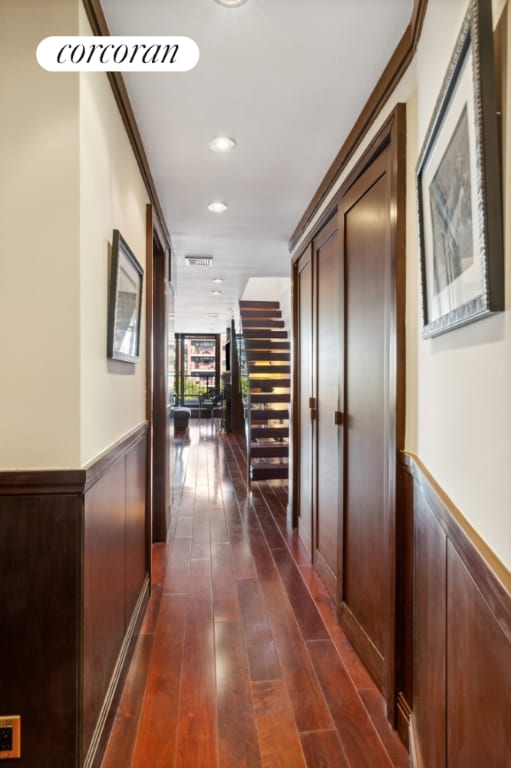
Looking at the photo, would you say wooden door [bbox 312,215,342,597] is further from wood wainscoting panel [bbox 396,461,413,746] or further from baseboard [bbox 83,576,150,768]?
baseboard [bbox 83,576,150,768]

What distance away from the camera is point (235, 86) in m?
1.81

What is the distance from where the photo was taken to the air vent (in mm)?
4508

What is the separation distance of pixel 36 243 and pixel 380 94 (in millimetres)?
1460

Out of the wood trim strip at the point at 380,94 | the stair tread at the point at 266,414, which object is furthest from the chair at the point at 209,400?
the wood trim strip at the point at 380,94

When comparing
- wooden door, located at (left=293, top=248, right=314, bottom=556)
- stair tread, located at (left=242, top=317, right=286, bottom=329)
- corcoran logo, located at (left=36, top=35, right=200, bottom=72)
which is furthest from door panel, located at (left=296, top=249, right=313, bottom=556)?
stair tread, located at (left=242, top=317, right=286, bottom=329)

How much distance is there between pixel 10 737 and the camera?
1.25 metres

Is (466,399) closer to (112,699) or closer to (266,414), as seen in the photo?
(112,699)

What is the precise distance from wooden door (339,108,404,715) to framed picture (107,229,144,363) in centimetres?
106

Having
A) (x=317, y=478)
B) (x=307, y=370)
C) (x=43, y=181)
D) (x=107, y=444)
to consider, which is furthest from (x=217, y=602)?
(x=43, y=181)

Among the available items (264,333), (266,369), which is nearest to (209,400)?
(264,333)

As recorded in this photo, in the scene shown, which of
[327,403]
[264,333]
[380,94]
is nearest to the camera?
[380,94]

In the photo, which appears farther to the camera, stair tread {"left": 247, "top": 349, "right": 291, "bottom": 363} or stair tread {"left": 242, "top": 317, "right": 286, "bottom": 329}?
stair tread {"left": 242, "top": 317, "right": 286, "bottom": 329}

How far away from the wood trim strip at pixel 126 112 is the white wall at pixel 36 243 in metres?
0.11

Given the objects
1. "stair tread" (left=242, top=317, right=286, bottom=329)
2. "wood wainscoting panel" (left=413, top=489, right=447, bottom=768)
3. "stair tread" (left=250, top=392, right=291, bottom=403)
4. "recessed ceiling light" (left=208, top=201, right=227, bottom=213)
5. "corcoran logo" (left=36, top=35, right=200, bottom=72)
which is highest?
"recessed ceiling light" (left=208, top=201, right=227, bottom=213)
